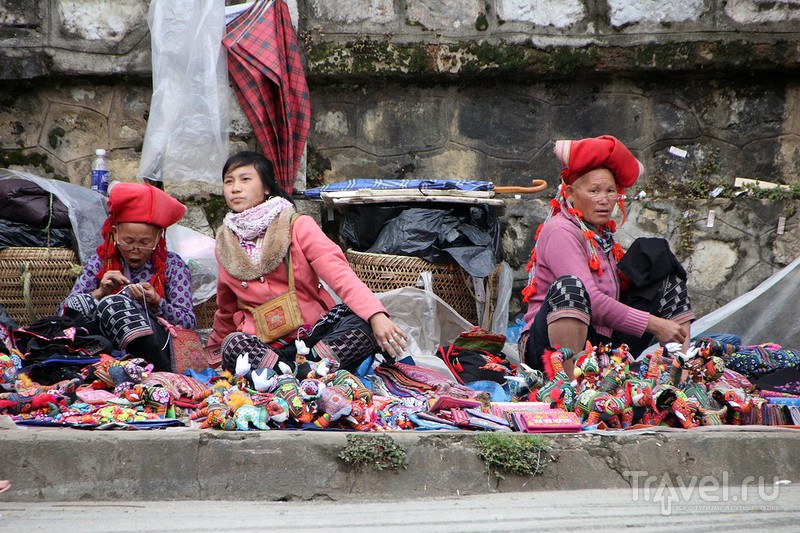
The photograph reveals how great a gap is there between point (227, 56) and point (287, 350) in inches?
75.8

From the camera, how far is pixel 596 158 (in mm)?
3836

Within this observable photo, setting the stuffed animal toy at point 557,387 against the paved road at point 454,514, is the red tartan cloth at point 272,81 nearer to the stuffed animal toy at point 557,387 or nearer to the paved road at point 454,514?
the stuffed animal toy at point 557,387

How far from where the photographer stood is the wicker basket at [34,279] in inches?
165

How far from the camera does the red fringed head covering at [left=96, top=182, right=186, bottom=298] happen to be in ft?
12.7

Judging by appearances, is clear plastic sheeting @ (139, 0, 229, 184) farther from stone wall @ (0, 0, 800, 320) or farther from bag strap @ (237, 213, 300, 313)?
bag strap @ (237, 213, 300, 313)

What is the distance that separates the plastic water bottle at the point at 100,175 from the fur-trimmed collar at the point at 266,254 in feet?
4.27

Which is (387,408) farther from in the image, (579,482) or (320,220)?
(320,220)

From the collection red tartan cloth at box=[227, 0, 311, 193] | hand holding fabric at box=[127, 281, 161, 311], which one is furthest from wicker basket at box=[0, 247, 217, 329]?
red tartan cloth at box=[227, 0, 311, 193]

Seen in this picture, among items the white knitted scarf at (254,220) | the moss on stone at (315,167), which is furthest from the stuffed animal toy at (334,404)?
the moss on stone at (315,167)

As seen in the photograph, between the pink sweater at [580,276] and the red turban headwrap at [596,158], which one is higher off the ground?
the red turban headwrap at [596,158]

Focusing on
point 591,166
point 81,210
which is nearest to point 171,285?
point 81,210

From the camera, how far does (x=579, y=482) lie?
2.77m

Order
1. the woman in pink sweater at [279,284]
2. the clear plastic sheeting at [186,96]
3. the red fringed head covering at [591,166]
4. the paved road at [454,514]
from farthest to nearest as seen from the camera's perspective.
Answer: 1. the clear plastic sheeting at [186,96]
2. the red fringed head covering at [591,166]
3. the woman in pink sweater at [279,284]
4. the paved road at [454,514]

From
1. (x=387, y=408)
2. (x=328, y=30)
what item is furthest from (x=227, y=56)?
(x=387, y=408)
